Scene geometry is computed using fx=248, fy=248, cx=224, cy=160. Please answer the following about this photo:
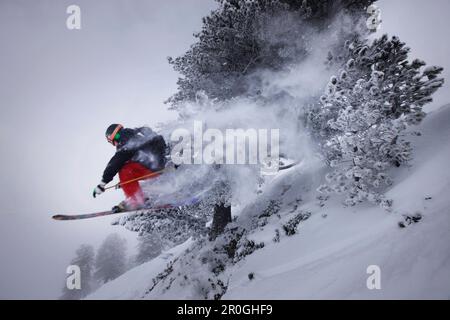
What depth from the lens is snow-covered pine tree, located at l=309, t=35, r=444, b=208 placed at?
5613 millimetres

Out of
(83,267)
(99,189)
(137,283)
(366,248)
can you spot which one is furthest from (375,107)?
(83,267)

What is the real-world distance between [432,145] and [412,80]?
1.98 meters

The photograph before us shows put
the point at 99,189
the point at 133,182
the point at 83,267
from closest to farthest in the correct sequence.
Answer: the point at 99,189 < the point at 133,182 < the point at 83,267

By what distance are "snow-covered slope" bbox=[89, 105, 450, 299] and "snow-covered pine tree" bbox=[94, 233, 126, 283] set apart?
96.5ft

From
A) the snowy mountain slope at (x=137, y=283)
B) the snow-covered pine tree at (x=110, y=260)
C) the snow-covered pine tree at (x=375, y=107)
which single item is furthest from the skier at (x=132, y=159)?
the snow-covered pine tree at (x=110, y=260)

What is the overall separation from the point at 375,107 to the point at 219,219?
6.11 m

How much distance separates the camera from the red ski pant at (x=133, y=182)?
23.5 feet

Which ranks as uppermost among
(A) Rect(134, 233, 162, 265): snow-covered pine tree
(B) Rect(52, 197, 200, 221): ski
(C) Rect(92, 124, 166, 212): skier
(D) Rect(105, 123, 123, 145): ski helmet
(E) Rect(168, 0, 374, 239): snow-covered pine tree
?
(E) Rect(168, 0, 374, 239): snow-covered pine tree

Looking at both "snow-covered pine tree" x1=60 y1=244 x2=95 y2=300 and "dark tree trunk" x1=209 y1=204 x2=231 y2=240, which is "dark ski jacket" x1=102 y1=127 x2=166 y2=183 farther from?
"snow-covered pine tree" x1=60 y1=244 x2=95 y2=300

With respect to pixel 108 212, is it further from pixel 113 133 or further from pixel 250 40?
pixel 250 40

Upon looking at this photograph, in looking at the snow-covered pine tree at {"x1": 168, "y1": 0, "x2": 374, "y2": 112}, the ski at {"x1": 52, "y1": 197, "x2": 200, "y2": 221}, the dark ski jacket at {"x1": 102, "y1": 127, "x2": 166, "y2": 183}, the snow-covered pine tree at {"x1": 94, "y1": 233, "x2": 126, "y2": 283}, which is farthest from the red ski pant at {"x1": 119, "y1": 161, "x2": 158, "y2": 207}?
the snow-covered pine tree at {"x1": 94, "y1": 233, "x2": 126, "y2": 283}

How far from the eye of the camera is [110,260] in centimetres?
3294

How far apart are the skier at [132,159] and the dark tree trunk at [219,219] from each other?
280 cm

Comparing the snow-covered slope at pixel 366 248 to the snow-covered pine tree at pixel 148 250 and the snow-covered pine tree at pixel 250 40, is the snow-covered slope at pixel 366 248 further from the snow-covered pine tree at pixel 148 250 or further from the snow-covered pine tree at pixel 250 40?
the snow-covered pine tree at pixel 148 250
